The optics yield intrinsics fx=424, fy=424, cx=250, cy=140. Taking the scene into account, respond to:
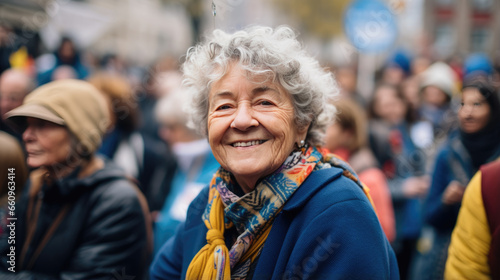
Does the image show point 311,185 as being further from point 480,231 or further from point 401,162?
point 401,162

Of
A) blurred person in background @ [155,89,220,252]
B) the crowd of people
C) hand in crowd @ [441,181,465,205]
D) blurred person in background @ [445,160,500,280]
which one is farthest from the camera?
blurred person in background @ [155,89,220,252]

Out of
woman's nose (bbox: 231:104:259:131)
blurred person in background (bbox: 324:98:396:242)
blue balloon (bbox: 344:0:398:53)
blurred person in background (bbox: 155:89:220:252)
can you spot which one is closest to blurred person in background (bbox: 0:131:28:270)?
blurred person in background (bbox: 155:89:220:252)

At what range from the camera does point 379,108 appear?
5.18m

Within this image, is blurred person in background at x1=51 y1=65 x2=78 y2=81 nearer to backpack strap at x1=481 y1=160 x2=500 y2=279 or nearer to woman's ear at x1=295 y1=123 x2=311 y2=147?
woman's ear at x1=295 y1=123 x2=311 y2=147

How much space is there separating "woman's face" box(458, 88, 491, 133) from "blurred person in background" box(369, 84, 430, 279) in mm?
1348

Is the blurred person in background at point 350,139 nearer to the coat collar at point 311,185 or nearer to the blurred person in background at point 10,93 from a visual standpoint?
the coat collar at point 311,185

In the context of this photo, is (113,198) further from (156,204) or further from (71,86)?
(156,204)

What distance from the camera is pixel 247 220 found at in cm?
178

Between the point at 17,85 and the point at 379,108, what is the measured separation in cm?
393

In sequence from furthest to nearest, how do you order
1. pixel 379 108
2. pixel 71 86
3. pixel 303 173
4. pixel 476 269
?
pixel 379 108, pixel 71 86, pixel 476 269, pixel 303 173

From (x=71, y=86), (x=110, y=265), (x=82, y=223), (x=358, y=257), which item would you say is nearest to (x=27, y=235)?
(x=82, y=223)

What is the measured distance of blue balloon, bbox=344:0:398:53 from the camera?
A: 608 cm

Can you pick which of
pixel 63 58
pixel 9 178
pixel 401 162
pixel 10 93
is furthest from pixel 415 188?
pixel 63 58

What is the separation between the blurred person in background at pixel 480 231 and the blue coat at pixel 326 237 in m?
0.49
